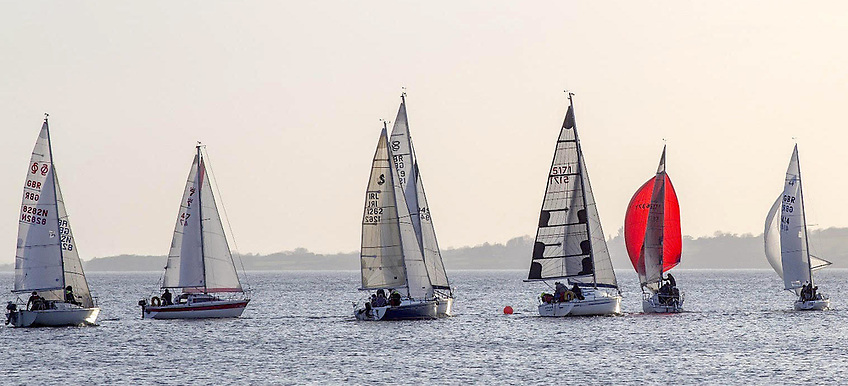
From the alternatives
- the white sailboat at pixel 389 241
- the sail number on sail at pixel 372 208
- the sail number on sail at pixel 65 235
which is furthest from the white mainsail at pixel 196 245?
the sail number on sail at pixel 372 208

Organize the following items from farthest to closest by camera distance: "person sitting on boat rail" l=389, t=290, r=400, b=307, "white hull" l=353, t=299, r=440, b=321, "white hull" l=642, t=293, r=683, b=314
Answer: "white hull" l=642, t=293, r=683, b=314
"white hull" l=353, t=299, r=440, b=321
"person sitting on boat rail" l=389, t=290, r=400, b=307

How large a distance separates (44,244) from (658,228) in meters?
33.7

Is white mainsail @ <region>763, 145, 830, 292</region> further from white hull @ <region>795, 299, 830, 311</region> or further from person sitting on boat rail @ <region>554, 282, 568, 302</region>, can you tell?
person sitting on boat rail @ <region>554, 282, 568, 302</region>

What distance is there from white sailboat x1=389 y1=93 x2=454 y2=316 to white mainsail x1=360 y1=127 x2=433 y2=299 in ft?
4.85

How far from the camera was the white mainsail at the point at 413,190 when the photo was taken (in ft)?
236

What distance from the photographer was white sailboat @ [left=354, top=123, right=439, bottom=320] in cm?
6975

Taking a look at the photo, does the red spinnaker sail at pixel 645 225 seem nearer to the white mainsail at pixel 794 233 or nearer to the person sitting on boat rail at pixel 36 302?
the white mainsail at pixel 794 233

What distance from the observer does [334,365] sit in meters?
53.6

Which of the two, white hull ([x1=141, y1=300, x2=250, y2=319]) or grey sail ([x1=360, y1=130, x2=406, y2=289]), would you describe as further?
white hull ([x1=141, y1=300, x2=250, y2=319])

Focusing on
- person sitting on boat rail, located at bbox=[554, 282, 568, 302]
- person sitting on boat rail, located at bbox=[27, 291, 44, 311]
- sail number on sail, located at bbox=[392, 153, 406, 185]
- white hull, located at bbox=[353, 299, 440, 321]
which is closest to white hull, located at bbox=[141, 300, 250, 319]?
person sitting on boat rail, located at bbox=[27, 291, 44, 311]

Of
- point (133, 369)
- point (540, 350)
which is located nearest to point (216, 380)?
point (133, 369)

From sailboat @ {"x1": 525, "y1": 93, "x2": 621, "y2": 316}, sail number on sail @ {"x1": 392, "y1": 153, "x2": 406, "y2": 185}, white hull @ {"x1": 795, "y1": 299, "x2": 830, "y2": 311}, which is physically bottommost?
white hull @ {"x1": 795, "y1": 299, "x2": 830, "y2": 311}

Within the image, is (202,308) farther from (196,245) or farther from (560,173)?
(560,173)

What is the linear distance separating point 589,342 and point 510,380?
1439 centimetres
